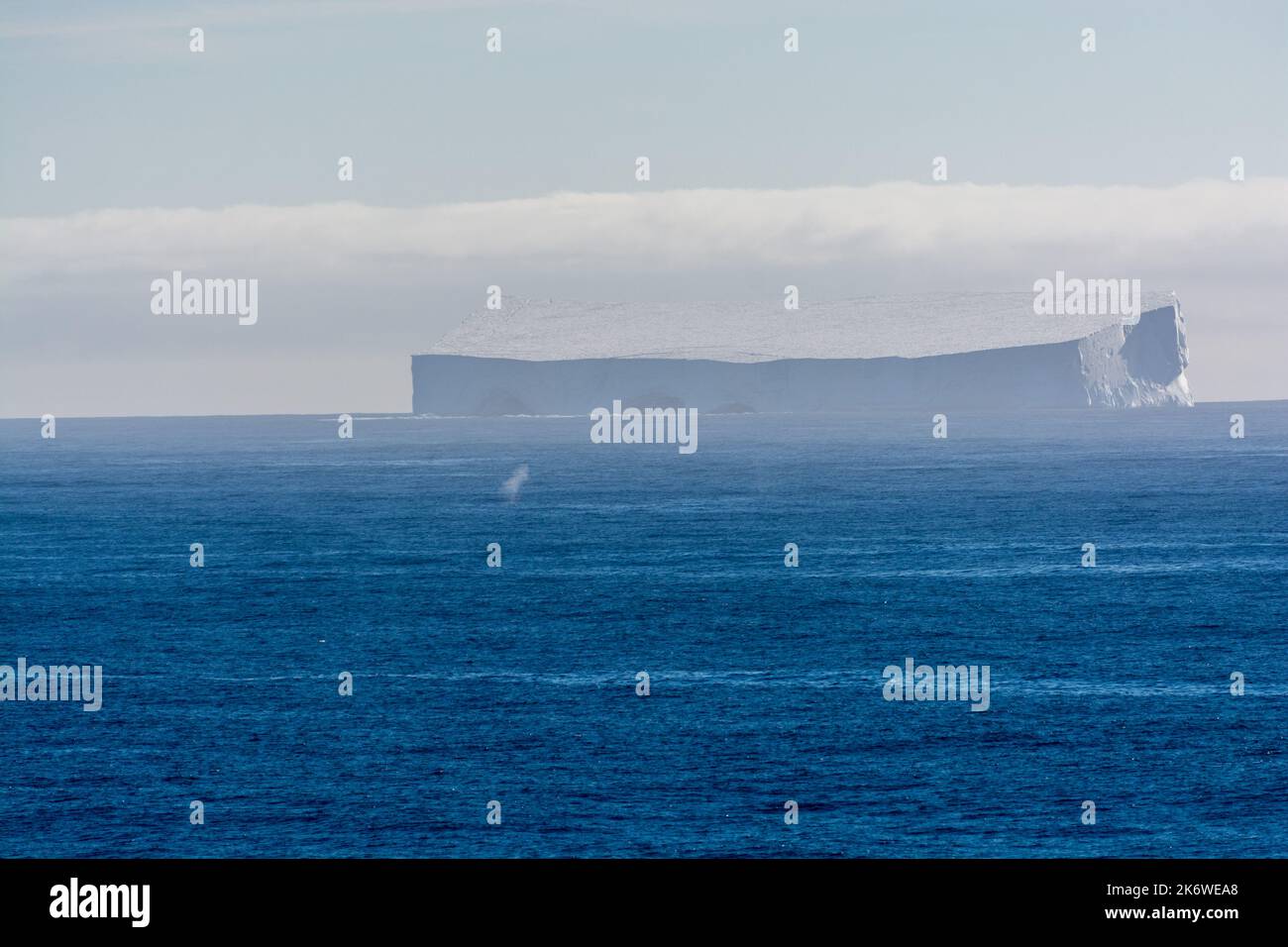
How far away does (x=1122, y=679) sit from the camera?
62969mm

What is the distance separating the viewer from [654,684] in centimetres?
6288

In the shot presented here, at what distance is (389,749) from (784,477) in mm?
123410

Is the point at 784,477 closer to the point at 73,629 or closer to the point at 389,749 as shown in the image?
the point at 73,629

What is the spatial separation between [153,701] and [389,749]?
1374 cm

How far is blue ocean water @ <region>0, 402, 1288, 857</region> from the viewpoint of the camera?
143ft

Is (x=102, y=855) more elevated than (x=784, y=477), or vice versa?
(x=784, y=477)

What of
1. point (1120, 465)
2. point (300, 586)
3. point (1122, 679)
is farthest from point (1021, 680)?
point (1120, 465)

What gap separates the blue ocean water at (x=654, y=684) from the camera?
4347 centimetres
